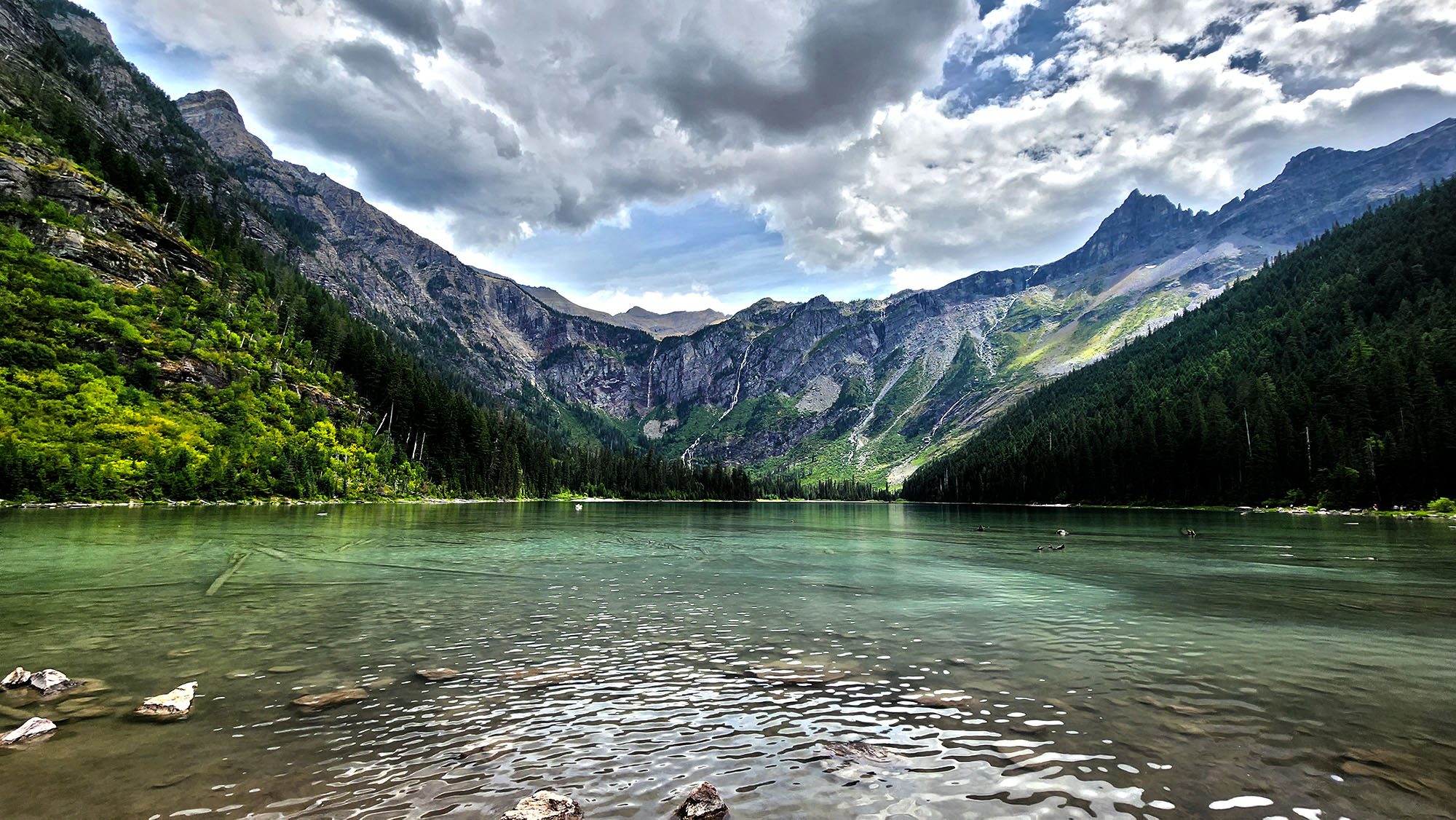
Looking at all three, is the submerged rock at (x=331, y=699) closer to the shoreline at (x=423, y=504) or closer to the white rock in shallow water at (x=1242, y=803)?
the white rock in shallow water at (x=1242, y=803)

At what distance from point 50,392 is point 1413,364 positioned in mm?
214411

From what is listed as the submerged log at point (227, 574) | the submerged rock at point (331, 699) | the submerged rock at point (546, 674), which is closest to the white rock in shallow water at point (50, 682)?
the submerged rock at point (331, 699)

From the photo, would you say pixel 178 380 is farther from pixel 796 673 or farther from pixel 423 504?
pixel 796 673

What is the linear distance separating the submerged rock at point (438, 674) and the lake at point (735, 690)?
0.35 m

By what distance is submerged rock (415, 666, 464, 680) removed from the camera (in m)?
15.0

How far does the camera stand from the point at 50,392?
78125 mm

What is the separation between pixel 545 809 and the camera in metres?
8.10

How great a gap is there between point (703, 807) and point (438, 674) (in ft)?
32.7

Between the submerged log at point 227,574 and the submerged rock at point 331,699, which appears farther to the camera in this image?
the submerged log at point 227,574

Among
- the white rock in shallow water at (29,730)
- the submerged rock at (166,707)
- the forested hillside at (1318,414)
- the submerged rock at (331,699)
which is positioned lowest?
the submerged rock at (331,699)

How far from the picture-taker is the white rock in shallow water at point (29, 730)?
33.0 ft

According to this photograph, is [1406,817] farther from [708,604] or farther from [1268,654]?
[708,604]

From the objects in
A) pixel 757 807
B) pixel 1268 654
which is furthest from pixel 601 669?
pixel 1268 654

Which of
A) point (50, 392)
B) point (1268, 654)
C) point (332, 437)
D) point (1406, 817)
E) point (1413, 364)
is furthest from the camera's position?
point (332, 437)
